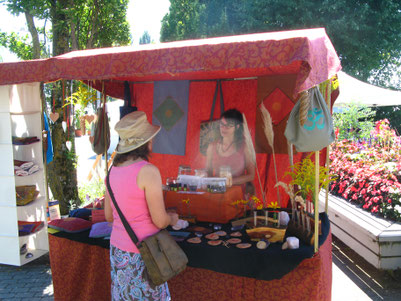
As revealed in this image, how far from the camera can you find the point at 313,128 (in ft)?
7.38

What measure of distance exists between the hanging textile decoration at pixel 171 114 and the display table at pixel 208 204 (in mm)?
1847

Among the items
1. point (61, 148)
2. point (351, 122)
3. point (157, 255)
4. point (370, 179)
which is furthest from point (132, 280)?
point (351, 122)

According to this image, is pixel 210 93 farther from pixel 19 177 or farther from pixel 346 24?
pixel 346 24

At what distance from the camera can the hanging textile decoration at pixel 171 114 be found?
4.87 metres

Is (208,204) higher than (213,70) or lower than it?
lower

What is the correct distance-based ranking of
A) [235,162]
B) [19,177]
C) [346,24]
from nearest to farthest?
[235,162] < [19,177] < [346,24]

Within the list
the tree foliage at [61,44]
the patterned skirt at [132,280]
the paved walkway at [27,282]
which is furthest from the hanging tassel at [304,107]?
the tree foliage at [61,44]

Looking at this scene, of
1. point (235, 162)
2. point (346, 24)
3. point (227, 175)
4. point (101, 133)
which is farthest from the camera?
point (346, 24)

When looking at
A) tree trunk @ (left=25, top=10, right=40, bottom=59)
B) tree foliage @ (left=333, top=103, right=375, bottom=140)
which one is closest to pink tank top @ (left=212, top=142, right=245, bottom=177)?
tree trunk @ (left=25, top=10, right=40, bottom=59)

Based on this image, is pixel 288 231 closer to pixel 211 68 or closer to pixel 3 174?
pixel 211 68

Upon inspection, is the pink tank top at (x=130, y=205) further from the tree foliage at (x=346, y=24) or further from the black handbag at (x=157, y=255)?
the tree foliage at (x=346, y=24)

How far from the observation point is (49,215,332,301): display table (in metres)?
2.35

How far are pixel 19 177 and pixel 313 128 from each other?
369cm

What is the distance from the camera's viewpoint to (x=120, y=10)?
21.7 feet
